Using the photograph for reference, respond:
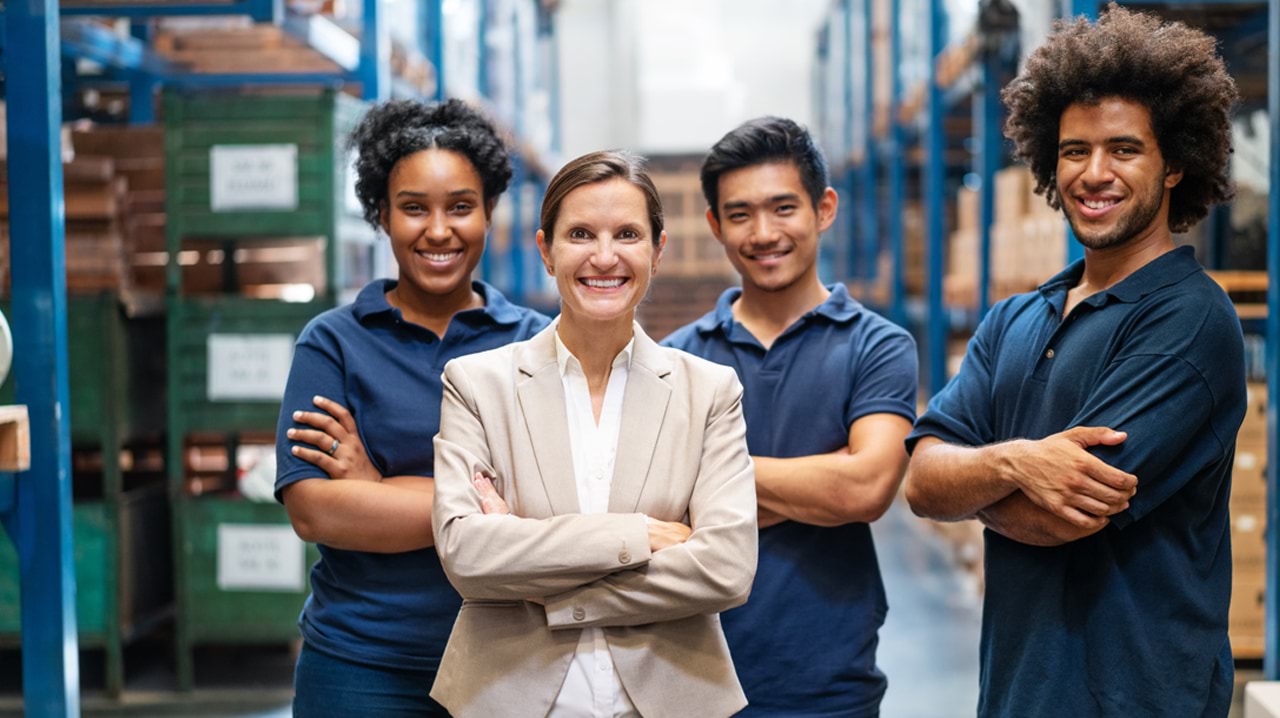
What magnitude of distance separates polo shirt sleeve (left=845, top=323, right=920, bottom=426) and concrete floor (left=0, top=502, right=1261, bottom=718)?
112 inches

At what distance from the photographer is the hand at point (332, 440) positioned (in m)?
2.38

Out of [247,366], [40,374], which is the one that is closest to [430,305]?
[40,374]

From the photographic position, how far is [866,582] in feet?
8.54

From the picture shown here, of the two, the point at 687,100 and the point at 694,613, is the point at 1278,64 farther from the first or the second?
the point at 687,100

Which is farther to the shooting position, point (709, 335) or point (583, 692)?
point (709, 335)

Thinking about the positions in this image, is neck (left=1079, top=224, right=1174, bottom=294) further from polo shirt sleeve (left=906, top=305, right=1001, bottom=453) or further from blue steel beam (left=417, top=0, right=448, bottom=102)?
blue steel beam (left=417, top=0, right=448, bottom=102)

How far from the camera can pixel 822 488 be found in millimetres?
2471

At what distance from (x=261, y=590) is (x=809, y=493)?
3.28 m

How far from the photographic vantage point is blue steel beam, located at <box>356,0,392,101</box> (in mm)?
5512

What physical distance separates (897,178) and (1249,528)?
21.4ft

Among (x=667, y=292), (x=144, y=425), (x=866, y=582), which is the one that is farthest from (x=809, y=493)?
(x=667, y=292)

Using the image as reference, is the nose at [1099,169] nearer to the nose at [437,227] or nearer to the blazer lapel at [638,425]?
the blazer lapel at [638,425]

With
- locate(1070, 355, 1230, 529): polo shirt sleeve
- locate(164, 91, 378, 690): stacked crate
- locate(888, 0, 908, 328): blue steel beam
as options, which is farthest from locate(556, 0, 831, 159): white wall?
locate(1070, 355, 1230, 529): polo shirt sleeve

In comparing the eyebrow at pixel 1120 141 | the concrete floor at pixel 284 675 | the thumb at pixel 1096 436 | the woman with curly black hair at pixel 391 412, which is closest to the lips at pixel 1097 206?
the eyebrow at pixel 1120 141
